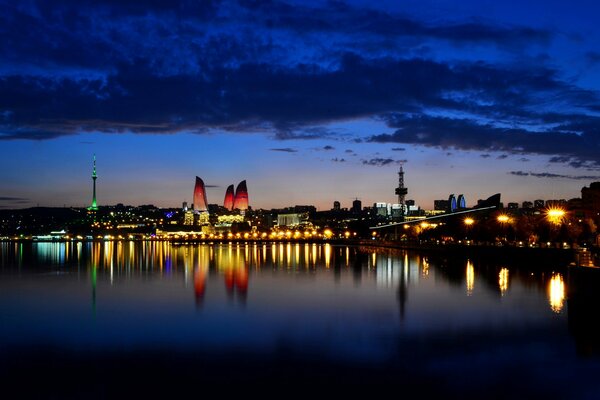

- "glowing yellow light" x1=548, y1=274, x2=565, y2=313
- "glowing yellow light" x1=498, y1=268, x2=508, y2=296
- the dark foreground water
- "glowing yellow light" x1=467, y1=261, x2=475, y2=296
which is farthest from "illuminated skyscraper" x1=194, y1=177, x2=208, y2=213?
"glowing yellow light" x1=548, y1=274, x2=565, y2=313

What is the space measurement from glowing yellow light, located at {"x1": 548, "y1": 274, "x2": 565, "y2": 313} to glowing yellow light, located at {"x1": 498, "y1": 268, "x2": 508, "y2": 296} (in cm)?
137

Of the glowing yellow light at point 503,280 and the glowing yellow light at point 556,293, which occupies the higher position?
the glowing yellow light at point 556,293

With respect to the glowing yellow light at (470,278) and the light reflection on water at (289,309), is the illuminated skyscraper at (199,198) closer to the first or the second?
the glowing yellow light at (470,278)

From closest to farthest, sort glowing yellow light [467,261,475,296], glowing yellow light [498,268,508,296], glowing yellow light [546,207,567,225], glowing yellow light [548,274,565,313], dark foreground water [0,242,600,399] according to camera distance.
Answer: dark foreground water [0,242,600,399] → glowing yellow light [548,274,565,313] → glowing yellow light [498,268,508,296] → glowing yellow light [467,261,475,296] → glowing yellow light [546,207,567,225]

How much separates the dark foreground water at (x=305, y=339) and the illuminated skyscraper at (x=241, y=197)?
104 m

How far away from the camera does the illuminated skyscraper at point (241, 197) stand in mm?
128875

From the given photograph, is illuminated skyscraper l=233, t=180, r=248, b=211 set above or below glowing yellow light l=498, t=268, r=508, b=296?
above

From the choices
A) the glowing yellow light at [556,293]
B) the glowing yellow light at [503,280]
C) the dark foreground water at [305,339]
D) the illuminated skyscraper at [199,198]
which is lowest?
the dark foreground water at [305,339]

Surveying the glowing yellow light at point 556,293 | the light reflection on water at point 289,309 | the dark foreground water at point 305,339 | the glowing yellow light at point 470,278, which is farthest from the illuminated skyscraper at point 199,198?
the glowing yellow light at point 556,293

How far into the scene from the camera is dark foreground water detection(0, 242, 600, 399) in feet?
33.1

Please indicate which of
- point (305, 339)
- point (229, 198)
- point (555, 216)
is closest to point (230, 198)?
point (229, 198)

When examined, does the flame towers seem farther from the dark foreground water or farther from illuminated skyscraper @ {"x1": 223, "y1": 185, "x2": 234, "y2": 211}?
the dark foreground water

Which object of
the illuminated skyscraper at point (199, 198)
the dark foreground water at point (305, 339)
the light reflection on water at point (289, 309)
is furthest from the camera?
the illuminated skyscraper at point (199, 198)

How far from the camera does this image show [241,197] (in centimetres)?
12900
